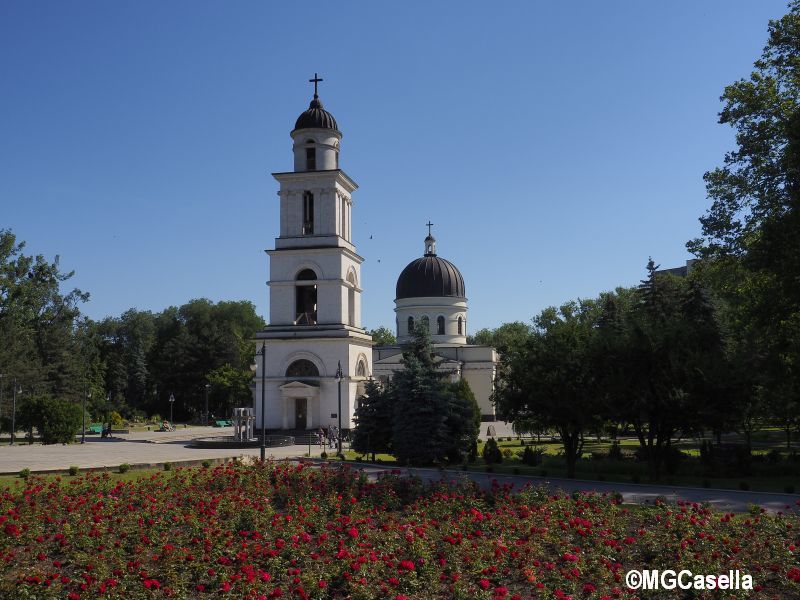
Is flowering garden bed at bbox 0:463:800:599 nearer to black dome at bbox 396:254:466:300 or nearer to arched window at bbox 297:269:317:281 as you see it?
arched window at bbox 297:269:317:281

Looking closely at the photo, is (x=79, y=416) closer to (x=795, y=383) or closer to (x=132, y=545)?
(x=132, y=545)

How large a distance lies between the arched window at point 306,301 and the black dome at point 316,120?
29.4 ft

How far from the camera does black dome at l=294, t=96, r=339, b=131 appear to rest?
149 feet

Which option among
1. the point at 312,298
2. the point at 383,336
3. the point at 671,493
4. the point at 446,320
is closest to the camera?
the point at 671,493

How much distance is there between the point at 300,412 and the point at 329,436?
5.63m

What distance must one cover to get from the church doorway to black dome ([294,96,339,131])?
16.7 meters

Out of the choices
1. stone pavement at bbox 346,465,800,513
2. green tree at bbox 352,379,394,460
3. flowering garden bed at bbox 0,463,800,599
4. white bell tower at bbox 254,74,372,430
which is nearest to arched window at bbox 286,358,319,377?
white bell tower at bbox 254,74,372,430

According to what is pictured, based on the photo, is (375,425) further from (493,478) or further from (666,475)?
(666,475)

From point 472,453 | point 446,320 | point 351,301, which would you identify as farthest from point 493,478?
point 446,320

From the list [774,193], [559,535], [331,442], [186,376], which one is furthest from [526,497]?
[186,376]

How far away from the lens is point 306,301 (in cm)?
4581

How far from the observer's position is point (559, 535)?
41.1ft

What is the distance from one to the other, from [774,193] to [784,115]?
2547 millimetres

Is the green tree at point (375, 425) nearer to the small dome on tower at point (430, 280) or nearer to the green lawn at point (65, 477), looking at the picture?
the green lawn at point (65, 477)
